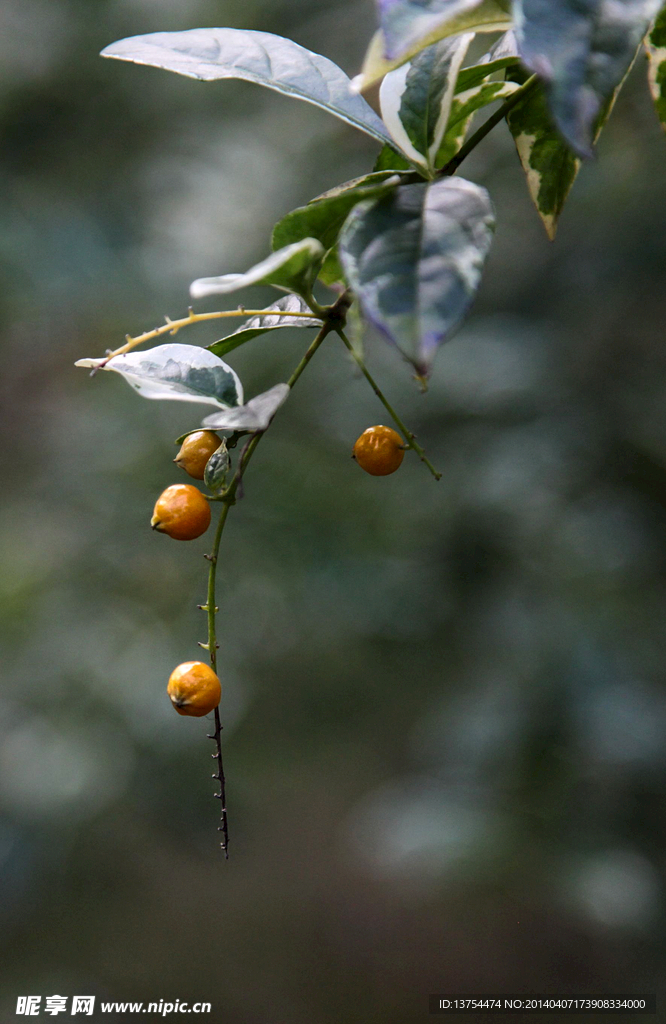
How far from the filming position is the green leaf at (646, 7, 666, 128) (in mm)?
431

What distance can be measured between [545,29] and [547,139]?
205mm

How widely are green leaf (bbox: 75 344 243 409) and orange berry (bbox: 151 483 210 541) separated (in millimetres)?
54

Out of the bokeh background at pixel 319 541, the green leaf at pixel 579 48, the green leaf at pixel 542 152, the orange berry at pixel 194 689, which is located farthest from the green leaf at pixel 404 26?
the bokeh background at pixel 319 541

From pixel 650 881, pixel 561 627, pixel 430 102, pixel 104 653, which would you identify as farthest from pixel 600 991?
pixel 430 102

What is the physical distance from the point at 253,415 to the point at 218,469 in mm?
63

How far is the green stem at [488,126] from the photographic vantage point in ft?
1.16

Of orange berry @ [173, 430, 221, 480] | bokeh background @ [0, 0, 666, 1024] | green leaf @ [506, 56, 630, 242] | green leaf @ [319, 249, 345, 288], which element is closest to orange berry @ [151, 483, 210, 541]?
orange berry @ [173, 430, 221, 480]

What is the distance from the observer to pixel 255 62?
14.7 inches

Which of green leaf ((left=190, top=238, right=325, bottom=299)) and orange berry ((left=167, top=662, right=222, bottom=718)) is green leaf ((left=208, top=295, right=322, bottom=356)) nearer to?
green leaf ((left=190, top=238, right=325, bottom=299))

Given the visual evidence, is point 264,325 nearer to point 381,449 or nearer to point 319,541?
point 381,449

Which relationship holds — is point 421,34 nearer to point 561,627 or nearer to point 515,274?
point 561,627

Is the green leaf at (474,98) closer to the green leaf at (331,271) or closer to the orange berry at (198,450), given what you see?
the green leaf at (331,271)

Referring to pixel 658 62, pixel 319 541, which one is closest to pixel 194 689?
pixel 658 62

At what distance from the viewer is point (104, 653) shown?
5.27ft
